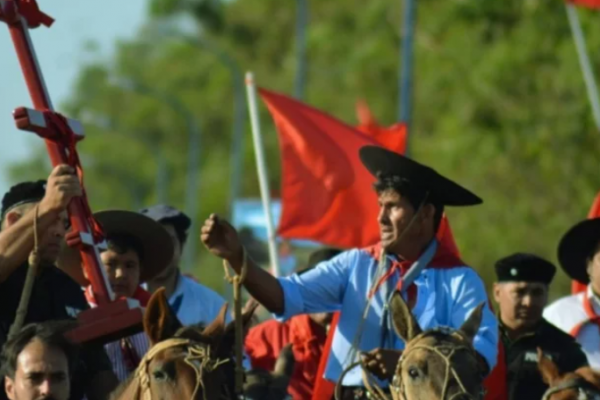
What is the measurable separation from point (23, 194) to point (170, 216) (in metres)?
2.47

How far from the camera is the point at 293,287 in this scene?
33.3 feet

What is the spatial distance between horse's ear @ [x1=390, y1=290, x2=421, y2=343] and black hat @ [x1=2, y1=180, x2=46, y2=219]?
1.90 metres

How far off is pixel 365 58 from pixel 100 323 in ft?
123

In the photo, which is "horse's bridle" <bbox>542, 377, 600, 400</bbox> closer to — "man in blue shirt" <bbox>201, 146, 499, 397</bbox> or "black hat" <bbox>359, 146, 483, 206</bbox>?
"man in blue shirt" <bbox>201, 146, 499, 397</bbox>

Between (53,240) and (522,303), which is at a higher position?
(53,240)

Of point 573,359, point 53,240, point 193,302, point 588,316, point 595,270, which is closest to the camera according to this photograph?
point 53,240

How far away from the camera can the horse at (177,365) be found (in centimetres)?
885

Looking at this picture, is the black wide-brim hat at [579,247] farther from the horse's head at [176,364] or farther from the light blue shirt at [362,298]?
the horse's head at [176,364]

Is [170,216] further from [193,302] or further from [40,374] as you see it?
[40,374]

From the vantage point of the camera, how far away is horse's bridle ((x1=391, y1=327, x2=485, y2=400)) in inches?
360

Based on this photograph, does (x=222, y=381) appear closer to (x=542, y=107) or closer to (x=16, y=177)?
(x=542, y=107)

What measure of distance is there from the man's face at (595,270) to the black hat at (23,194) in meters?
3.54

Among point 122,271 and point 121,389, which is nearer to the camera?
point 121,389

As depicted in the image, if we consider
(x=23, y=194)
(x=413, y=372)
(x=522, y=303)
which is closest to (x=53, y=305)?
(x=23, y=194)
